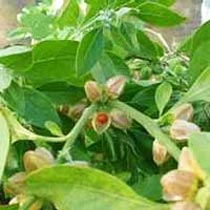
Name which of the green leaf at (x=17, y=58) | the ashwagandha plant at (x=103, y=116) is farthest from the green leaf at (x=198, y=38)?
the green leaf at (x=17, y=58)

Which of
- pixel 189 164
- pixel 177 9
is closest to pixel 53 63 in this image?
pixel 189 164

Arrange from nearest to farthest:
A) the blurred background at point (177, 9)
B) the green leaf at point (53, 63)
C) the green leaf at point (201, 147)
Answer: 1. the green leaf at point (201, 147)
2. the green leaf at point (53, 63)
3. the blurred background at point (177, 9)

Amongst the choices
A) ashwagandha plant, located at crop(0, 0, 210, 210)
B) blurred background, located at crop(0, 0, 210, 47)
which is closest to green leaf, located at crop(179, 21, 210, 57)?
ashwagandha plant, located at crop(0, 0, 210, 210)

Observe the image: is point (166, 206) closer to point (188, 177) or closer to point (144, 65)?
point (188, 177)

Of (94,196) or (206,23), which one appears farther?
(206,23)

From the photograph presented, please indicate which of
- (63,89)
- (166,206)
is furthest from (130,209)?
Result: (63,89)

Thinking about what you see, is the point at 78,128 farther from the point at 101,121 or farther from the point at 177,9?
the point at 177,9

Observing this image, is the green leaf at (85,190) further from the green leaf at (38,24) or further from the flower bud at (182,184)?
the green leaf at (38,24)
